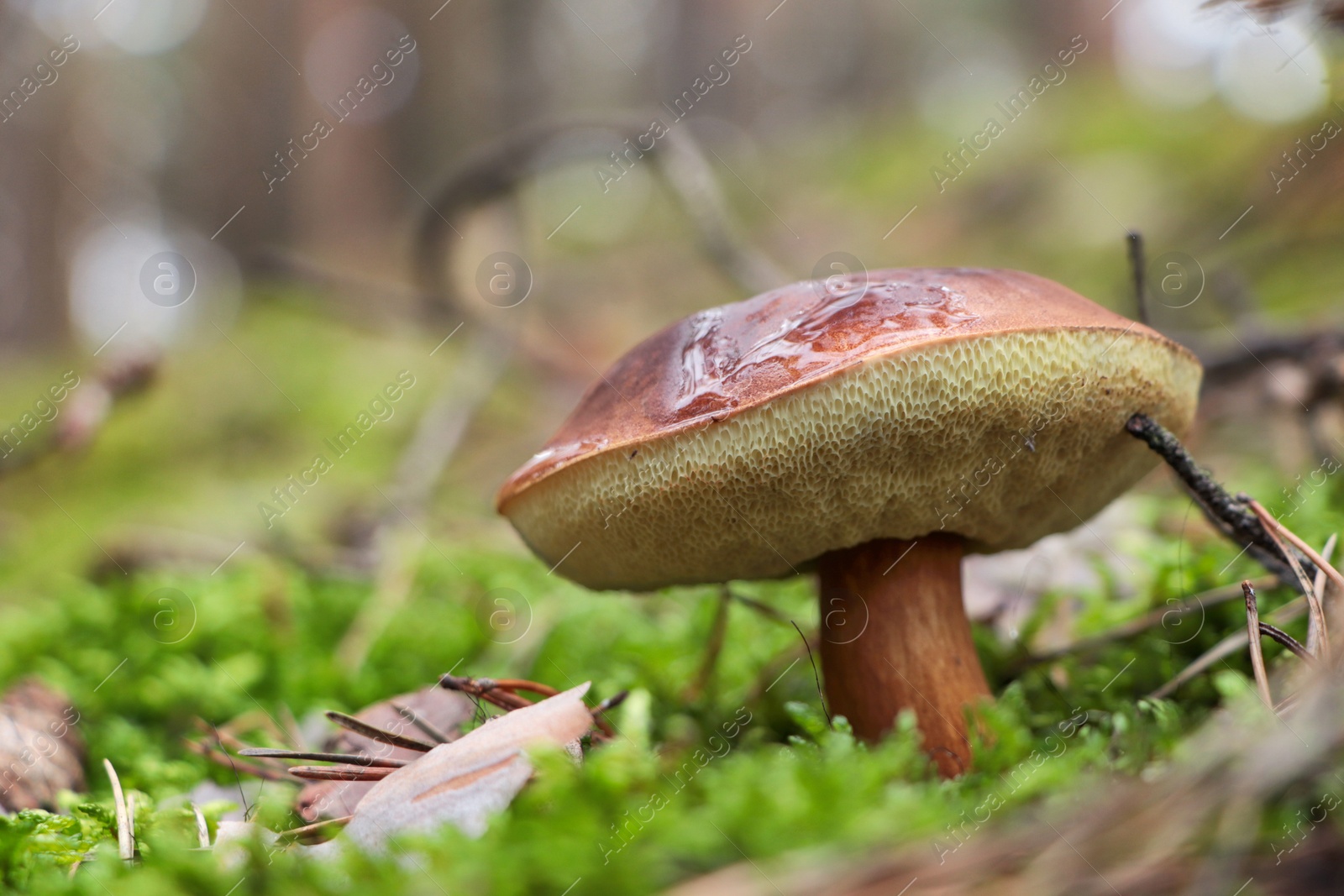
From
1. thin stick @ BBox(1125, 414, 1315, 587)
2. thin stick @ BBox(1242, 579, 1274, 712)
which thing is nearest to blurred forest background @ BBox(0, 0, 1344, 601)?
thin stick @ BBox(1125, 414, 1315, 587)

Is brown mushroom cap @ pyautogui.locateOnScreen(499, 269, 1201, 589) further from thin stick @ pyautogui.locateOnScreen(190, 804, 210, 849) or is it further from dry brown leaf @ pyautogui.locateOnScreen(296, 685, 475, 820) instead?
thin stick @ pyautogui.locateOnScreen(190, 804, 210, 849)

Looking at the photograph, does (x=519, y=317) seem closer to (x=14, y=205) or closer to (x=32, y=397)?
(x=32, y=397)

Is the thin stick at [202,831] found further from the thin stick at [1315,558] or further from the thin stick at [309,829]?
the thin stick at [1315,558]

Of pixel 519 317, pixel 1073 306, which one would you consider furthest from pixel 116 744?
pixel 519 317

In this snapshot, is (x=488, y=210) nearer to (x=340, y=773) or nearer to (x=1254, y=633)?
(x=340, y=773)

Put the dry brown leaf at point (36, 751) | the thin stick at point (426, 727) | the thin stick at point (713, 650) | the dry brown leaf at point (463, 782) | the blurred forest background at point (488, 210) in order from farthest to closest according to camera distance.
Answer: the blurred forest background at point (488, 210), the thin stick at point (713, 650), the dry brown leaf at point (36, 751), the thin stick at point (426, 727), the dry brown leaf at point (463, 782)

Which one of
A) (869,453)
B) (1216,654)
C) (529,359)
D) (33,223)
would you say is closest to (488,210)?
(529,359)

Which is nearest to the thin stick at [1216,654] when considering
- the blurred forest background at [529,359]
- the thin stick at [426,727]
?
the blurred forest background at [529,359]
